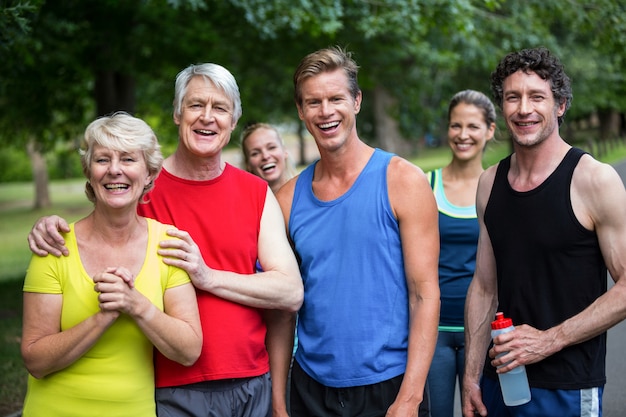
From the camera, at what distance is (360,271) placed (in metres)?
3.21

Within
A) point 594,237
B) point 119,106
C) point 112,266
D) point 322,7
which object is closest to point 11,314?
point 119,106

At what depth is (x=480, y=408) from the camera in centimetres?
338

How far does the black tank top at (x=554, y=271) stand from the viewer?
301 centimetres

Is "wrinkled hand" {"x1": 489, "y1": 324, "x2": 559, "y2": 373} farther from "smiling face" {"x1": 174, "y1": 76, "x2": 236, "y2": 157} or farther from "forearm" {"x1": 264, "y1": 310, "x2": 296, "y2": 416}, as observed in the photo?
"smiling face" {"x1": 174, "y1": 76, "x2": 236, "y2": 157}

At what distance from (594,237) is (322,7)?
22.1 ft

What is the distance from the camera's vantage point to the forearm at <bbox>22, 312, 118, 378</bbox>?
2.81 metres

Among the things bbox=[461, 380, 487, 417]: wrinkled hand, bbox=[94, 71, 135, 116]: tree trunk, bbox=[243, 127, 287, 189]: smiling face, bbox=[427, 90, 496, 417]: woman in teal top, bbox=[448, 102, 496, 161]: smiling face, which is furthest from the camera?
bbox=[94, 71, 135, 116]: tree trunk

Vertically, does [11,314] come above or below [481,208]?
below

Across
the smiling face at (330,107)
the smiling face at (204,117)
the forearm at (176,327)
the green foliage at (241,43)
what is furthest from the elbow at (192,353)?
the green foliage at (241,43)

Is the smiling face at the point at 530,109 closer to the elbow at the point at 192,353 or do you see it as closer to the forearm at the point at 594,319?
the forearm at the point at 594,319

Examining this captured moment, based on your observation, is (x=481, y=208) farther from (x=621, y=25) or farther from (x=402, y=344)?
(x=621, y=25)

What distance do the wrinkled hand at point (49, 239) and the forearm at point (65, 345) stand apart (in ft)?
0.98

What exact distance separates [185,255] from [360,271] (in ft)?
2.38

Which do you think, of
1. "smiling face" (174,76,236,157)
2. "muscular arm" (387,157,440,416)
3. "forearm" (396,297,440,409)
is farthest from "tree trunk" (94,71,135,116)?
"forearm" (396,297,440,409)
